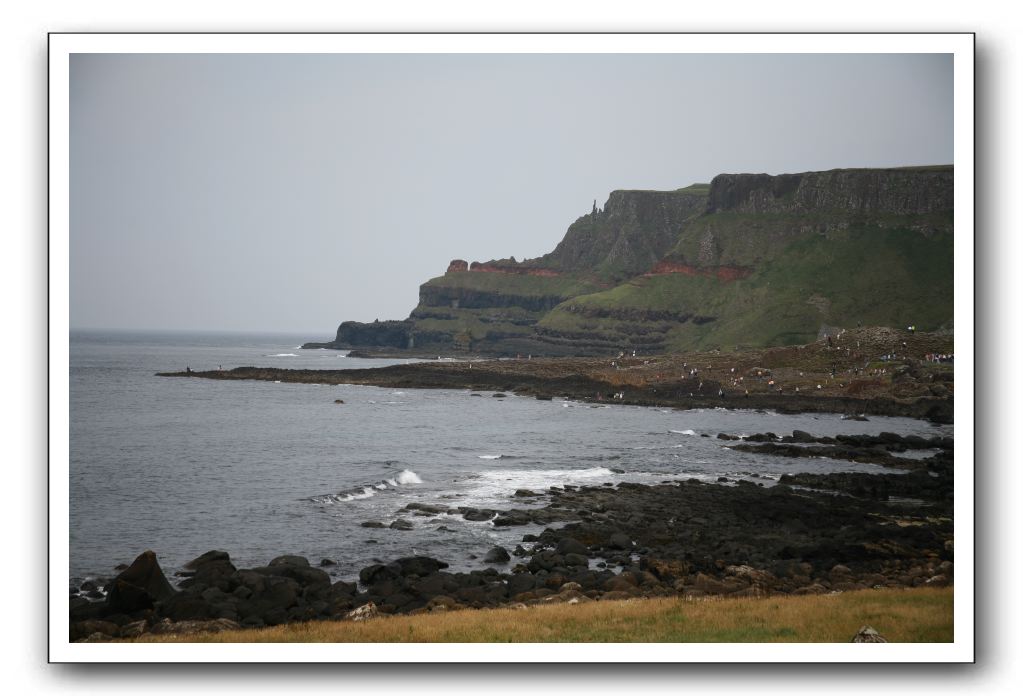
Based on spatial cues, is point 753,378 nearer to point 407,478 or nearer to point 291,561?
point 407,478

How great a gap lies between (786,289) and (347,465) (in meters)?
107

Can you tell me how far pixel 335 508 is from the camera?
2583 cm

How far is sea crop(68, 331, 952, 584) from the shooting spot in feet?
71.9

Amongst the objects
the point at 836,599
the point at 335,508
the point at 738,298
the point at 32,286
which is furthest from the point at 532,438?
the point at 738,298

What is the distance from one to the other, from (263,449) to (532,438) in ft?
46.9

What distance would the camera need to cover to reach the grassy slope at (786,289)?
313 feet

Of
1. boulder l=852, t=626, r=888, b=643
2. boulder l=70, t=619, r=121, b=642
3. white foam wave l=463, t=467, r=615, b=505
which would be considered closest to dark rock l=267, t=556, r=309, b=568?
boulder l=70, t=619, r=121, b=642

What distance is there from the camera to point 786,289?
127000 millimetres

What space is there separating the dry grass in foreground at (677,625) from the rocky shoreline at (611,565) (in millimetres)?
1599

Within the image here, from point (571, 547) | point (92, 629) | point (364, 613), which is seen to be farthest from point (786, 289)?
point (92, 629)

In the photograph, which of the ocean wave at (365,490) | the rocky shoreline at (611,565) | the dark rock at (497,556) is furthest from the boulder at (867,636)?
the ocean wave at (365,490)
